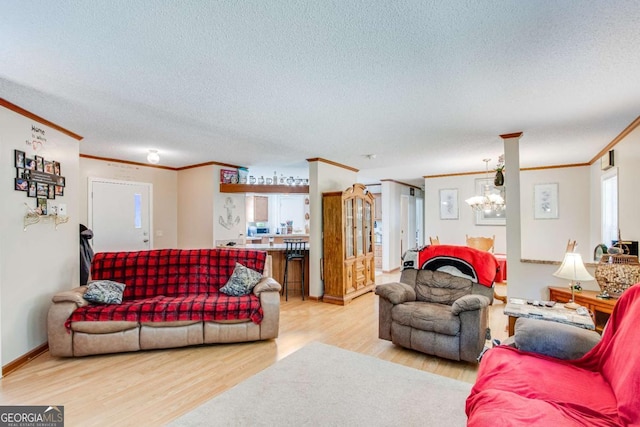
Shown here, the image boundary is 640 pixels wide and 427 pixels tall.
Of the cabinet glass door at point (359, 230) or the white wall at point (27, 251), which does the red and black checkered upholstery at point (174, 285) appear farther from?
the cabinet glass door at point (359, 230)

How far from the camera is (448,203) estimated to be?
732 centimetres

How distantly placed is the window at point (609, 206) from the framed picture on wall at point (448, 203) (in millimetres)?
2581

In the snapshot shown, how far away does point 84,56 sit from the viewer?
199cm

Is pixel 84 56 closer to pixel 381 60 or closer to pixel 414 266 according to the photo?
pixel 381 60

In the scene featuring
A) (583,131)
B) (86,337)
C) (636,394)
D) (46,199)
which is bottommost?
(86,337)

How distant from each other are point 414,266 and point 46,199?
404 cm

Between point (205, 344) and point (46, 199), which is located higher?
point (46, 199)

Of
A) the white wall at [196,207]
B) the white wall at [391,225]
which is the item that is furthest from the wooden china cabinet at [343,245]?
the white wall at [391,225]

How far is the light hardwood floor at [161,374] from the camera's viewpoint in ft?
7.45

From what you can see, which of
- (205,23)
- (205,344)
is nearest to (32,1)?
(205,23)

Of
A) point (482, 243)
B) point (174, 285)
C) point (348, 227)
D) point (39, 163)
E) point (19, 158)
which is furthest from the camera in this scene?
point (482, 243)

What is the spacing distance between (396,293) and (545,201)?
196 inches

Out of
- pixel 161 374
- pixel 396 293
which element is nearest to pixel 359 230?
pixel 396 293

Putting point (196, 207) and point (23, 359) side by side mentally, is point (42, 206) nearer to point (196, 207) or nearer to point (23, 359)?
point (23, 359)
